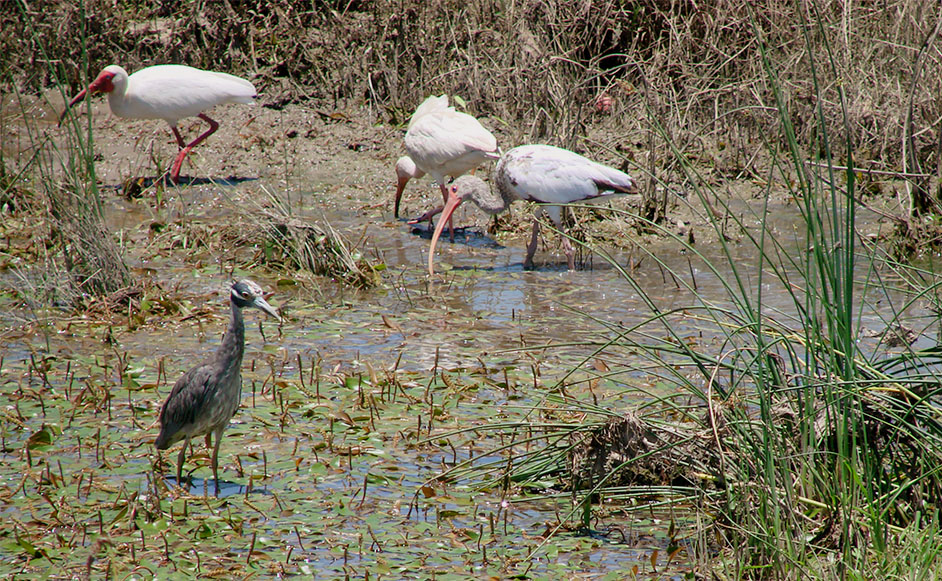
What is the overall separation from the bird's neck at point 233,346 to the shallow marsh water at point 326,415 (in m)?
0.45

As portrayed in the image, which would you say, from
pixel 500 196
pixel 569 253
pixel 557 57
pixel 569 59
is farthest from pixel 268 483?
pixel 569 59

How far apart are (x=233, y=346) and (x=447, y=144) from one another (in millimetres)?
4444

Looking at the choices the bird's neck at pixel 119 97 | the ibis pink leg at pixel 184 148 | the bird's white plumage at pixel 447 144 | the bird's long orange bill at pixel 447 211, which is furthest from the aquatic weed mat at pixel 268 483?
the bird's neck at pixel 119 97

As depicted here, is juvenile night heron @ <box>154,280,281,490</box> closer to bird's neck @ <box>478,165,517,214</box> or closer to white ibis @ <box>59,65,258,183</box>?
bird's neck @ <box>478,165,517,214</box>

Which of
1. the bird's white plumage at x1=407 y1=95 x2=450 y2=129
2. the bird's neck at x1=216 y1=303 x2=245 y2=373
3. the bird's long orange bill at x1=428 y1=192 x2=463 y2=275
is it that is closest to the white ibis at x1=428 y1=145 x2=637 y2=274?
the bird's long orange bill at x1=428 y1=192 x2=463 y2=275

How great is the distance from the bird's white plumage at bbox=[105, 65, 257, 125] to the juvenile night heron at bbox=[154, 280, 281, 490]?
5514 millimetres

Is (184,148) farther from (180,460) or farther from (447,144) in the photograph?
(180,460)

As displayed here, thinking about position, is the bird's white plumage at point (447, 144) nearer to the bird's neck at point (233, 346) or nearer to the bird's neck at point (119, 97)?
the bird's neck at point (119, 97)

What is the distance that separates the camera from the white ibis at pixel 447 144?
8.14 meters

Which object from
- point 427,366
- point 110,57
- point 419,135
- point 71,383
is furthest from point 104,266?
point 110,57

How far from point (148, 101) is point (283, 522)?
6.21 meters

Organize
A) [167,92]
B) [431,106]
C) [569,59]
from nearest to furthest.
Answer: [569,59] → [431,106] → [167,92]

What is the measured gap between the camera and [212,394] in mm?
3834

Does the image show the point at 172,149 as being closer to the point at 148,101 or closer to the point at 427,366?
the point at 148,101
